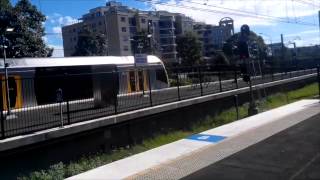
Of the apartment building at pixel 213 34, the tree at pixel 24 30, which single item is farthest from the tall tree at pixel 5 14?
the apartment building at pixel 213 34

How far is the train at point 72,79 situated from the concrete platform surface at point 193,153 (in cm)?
284

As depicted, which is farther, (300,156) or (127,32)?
(127,32)

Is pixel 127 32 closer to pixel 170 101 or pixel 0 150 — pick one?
pixel 170 101

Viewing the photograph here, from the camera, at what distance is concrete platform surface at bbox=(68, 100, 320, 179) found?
930cm

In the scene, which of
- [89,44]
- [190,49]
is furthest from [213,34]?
[89,44]

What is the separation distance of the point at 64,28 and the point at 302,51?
242 feet

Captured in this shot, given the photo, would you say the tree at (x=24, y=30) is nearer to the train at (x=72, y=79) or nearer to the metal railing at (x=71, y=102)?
the train at (x=72, y=79)

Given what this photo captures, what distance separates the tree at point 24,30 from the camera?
40.3m

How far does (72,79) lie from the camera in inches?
848

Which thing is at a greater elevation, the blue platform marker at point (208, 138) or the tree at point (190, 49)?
the tree at point (190, 49)

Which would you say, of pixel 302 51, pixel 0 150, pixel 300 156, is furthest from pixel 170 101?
pixel 302 51

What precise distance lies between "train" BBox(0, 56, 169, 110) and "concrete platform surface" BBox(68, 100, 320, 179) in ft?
9.31

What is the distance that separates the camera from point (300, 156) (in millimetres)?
9766

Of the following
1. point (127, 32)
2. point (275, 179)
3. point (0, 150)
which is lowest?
point (275, 179)
